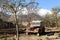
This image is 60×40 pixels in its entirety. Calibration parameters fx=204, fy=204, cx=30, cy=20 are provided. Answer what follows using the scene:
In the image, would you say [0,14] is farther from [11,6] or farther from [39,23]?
[39,23]

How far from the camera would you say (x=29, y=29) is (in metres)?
35.1

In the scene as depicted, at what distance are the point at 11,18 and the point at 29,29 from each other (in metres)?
12.6

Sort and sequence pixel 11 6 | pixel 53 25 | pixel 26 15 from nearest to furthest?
pixel 11 6 < pixel 26 15 < pixel 53 25

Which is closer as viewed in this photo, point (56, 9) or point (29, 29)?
point (29, 29)

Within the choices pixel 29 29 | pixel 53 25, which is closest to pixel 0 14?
pixel 29 29

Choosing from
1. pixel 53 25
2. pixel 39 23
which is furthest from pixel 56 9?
pixel 39 23

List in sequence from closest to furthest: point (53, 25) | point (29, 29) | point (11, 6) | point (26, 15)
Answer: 1. point (11, 6)
2. point (26, 15)
3. point (29, 29)
4. point (53, 25)

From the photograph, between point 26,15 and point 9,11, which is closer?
point 9,11

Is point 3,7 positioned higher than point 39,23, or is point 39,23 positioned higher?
point 3,7

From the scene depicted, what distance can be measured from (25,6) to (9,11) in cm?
183

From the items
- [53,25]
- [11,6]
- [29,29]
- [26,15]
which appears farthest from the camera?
[53,25]

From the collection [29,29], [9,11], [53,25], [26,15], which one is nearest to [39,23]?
[29,29]

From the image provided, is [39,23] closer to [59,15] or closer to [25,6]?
[25,6]

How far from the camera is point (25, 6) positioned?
873 inches
